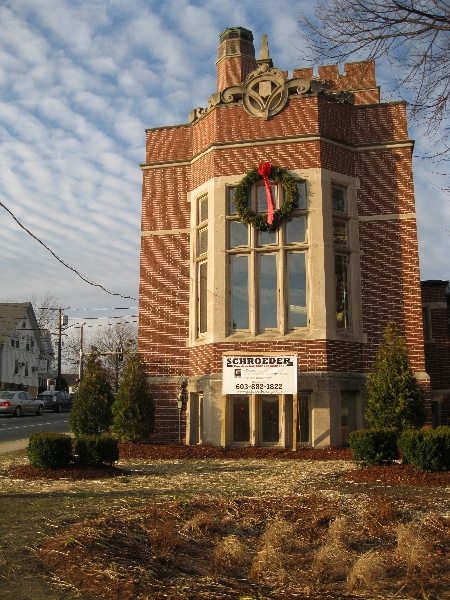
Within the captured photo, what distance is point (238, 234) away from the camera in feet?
49.7

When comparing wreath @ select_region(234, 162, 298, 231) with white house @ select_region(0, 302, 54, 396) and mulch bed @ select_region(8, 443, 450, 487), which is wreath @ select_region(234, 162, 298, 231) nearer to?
mulch bed @ select_region(8, 443, 450, 487)

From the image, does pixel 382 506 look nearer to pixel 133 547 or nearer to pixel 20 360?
pixel 133 547

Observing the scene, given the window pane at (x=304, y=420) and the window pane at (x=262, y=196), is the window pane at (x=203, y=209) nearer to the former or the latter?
the window pane at (x=262, y=196)

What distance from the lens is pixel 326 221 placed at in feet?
48.4

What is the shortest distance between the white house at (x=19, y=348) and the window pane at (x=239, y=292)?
48390 mm

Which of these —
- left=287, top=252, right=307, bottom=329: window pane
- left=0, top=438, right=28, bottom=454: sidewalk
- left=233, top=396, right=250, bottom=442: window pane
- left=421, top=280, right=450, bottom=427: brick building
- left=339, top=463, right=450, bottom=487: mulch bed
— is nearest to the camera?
left=339, top=463, right=450, bottom=487: mulch bed

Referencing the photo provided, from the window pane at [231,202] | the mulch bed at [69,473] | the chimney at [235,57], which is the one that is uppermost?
the chimney at [235,57]

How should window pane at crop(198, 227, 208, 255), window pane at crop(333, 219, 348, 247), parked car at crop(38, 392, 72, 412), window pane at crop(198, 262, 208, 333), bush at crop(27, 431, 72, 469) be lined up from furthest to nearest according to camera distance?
parked car at crop(38, 392, 72, 412)
window pane at crop(198, 227, 208, 255)
window pane at crop(198, 262, 208, 333)
window pane at crop(333, 219, 348, 247)
bush at crop(27, 431, 72, 469)

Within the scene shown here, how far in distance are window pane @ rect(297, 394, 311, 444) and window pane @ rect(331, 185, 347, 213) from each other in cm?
457

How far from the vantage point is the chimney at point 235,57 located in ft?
59.3

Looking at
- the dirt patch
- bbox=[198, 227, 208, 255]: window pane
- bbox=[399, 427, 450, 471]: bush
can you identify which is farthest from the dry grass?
bbox=[198, 227, 208, 255]: window pane

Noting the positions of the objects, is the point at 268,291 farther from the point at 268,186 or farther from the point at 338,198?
the point at 338,198

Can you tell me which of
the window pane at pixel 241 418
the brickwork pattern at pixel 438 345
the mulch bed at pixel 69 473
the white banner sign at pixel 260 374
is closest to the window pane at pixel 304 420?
the white banner sign at pixel 260 374

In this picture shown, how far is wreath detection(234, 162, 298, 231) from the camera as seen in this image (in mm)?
14602
